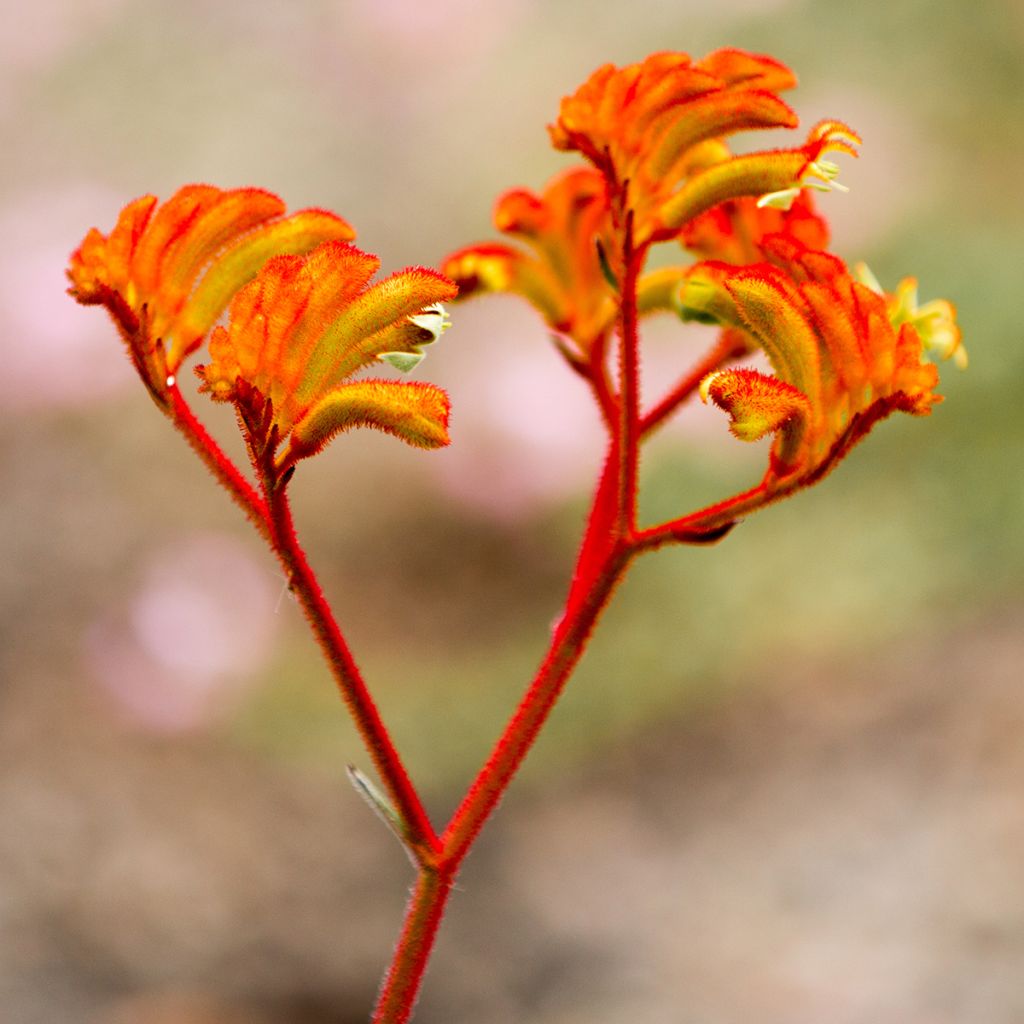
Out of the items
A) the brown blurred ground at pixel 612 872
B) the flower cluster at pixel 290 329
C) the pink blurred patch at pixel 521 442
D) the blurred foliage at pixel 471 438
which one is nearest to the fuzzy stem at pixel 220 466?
the flower cluster at pixel 290 329

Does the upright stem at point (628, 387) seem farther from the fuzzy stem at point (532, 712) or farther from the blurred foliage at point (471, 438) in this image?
the blurred foliage at point (471, 438)

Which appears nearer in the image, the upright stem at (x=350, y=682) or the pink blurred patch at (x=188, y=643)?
the upright stem at (x=350, y=682)

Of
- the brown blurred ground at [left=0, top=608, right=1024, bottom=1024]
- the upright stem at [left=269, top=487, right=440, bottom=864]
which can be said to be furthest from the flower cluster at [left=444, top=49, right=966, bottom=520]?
the brown blurred ground at [left=0, top=608, right=1024, bottom=1024]

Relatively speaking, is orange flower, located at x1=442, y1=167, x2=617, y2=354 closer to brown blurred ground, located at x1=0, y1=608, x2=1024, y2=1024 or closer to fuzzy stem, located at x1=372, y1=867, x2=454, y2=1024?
fuzzy stem, located at x1=372, y1=867, x2=454, y2=1024

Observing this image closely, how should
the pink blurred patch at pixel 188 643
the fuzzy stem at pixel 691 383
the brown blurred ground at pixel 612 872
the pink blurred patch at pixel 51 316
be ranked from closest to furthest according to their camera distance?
the fuzzy stem at pixel 691 383
the brown blurred ground at pixel 612 872
the pink blurred patch at pixel 188 643
the pink blurred patch at pixel 51 316

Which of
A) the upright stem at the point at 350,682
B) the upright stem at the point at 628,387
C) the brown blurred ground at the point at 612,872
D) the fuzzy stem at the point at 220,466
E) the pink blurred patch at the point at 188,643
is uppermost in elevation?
the pink blurred patch at the point at 188,643

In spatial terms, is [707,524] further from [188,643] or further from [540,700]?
[188,643]

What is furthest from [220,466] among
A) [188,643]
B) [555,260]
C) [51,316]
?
[51,316]
